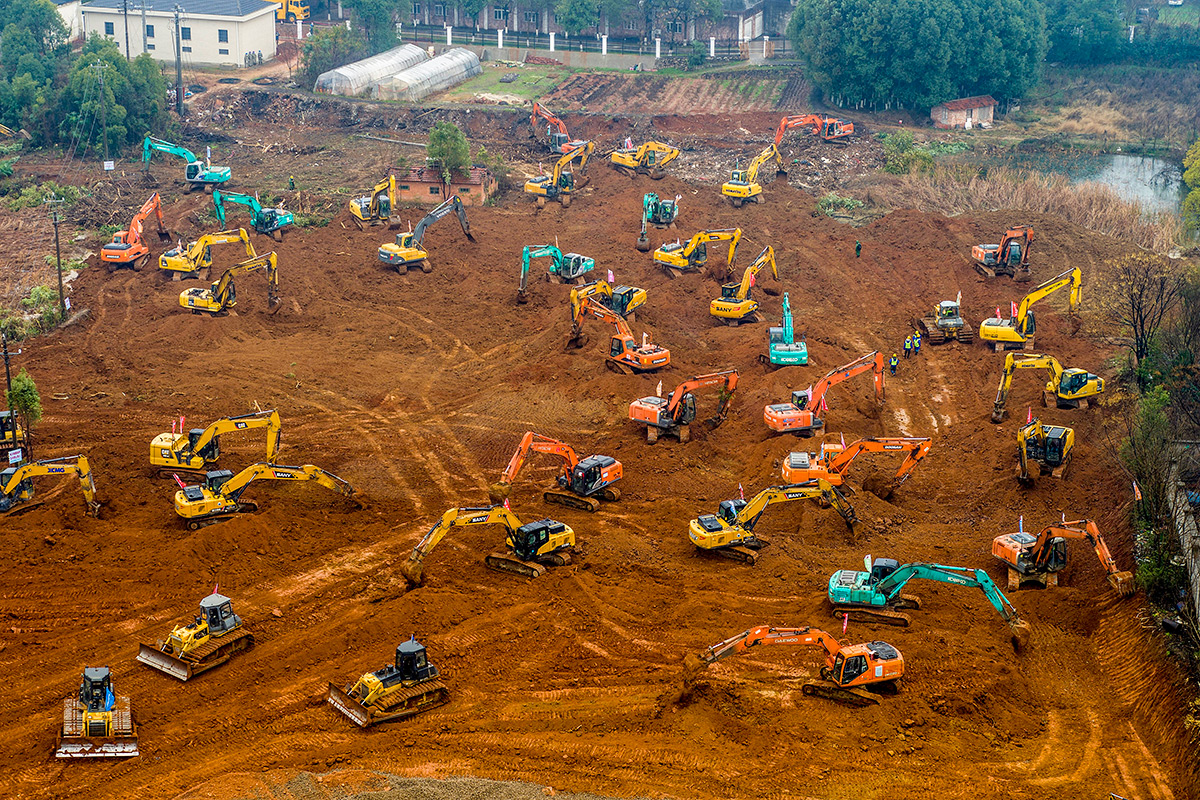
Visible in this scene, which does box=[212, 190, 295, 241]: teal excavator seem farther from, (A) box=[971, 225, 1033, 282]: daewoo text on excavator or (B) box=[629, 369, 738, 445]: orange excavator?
(A) box=[971, 225, 1033, 282]: daewoo text on excavator

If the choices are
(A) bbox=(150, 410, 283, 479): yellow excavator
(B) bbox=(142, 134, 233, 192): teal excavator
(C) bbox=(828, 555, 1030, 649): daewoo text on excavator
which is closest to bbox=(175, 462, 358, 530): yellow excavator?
(A) bbox=(150, 410, 283, 479): yellow excavator

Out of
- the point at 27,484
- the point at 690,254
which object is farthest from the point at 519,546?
the point at 690,254

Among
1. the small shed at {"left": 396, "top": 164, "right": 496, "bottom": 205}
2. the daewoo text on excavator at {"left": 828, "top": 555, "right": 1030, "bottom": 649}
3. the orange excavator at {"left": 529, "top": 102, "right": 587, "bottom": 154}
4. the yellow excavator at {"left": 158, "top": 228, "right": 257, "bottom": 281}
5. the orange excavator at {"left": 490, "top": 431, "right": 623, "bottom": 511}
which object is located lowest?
the daewoo text on excavator at {"left": 828, "top": 555, "right": 1030, "bottom": 649}

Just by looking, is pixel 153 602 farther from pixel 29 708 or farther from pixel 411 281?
pixel 411 281

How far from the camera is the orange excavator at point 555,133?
7536 centimetres

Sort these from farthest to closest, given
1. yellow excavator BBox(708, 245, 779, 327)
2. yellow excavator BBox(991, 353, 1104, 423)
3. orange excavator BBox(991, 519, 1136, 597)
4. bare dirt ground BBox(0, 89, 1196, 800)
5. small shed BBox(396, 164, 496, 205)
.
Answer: small shed BBox(396, 164, 496, 205), yellow excavator BBox(708, 245, 779, 327), yellow excavator BBox(991, 353, 1104, 423), orange excavator BBox(991, 519, 1136, 597), bare dirt ground BBox(0, 89, 1196, 800)

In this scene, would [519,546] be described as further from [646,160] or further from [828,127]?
[828,127]

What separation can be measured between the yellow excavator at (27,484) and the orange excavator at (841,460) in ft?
65.2

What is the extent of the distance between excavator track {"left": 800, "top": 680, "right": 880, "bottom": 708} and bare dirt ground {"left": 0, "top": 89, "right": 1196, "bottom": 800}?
350 millimetres

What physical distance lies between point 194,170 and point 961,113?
51689mm

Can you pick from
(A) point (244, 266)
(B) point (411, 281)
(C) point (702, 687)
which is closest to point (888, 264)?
(B) point (411, 281)

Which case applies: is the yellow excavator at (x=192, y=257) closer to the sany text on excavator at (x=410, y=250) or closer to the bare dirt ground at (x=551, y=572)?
the bare dirt ground at (x=551, y=572)

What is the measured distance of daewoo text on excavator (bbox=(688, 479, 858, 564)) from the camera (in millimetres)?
33562

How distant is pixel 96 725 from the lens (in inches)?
1001
